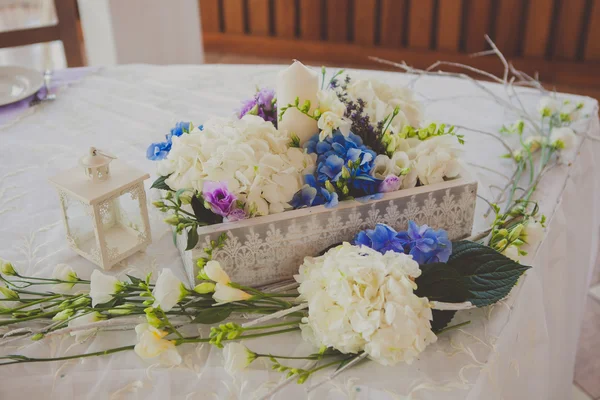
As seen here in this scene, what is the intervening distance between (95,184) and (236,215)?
24 centimetres

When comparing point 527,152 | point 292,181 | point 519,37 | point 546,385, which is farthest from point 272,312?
point 519,37

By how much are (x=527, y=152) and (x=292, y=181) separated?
61cm

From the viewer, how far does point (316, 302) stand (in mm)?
777

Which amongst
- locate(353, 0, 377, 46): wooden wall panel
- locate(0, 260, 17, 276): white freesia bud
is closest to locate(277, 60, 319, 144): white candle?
locate(0, 260, 17, 276): white freesia bud

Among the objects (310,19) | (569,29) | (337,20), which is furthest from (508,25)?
(310,19)

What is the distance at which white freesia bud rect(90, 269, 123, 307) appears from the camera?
0.82 metres

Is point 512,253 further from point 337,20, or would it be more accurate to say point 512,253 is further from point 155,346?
point 337,20

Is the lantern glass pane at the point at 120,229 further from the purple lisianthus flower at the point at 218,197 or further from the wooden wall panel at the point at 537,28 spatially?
the wooden wall panel at the point at 537,28

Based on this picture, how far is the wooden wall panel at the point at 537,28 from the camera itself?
134 inches

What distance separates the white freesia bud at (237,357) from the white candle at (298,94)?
13.8 inches

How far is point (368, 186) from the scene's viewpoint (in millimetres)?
935

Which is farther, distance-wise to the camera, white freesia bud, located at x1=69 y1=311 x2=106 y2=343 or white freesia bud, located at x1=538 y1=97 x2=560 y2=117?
white freesia bud, located at x1=538 y1=97 x2=560 y2=117

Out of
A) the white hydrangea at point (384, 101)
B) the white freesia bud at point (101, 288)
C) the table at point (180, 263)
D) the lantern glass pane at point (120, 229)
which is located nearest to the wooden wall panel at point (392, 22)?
the table at point (180, 263)

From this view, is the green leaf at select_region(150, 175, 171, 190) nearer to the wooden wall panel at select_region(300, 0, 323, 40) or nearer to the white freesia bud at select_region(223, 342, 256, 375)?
the white freesia bud at select_region(223, 342, 256, 375)
